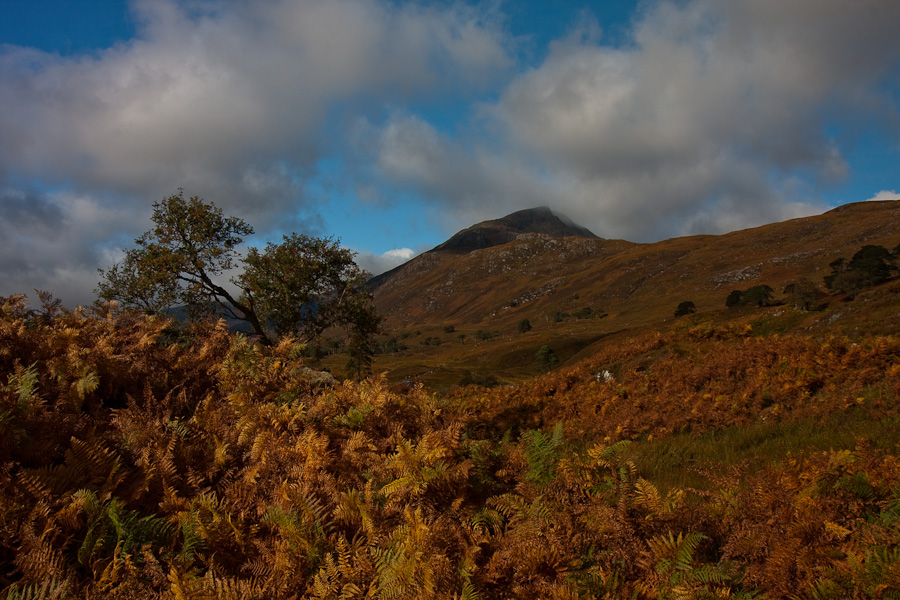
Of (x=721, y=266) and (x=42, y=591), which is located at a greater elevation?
(x=721, y=266)

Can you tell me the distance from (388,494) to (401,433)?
142cm

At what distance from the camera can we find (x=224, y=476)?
15.7ft

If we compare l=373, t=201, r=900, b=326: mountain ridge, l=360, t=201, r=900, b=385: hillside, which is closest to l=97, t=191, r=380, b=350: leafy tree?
l=360, t=201, r=900, b=385: hillside

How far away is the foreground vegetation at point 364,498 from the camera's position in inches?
121

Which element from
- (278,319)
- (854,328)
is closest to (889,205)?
(854,328)

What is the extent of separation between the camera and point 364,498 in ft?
13.8

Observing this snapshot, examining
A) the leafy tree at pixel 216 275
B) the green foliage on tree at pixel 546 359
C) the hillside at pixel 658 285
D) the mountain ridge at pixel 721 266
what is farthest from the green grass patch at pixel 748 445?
the mountain ridge at pixel 721 266

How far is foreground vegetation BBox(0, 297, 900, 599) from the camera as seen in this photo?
3.07 m

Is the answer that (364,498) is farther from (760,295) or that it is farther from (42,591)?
(760,295)

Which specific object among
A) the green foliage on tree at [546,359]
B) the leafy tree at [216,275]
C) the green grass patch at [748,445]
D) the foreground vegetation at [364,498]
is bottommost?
the green foliage on tree at [546,359]

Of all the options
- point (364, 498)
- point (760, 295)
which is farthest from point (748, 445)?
point (760, 295)

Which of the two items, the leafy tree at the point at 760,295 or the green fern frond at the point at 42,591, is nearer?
the green fern frond at the point at 42,591

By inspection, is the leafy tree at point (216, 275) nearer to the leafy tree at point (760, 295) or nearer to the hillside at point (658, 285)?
the hillside at point (658, 285)

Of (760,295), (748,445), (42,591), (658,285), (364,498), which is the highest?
(658,285)
